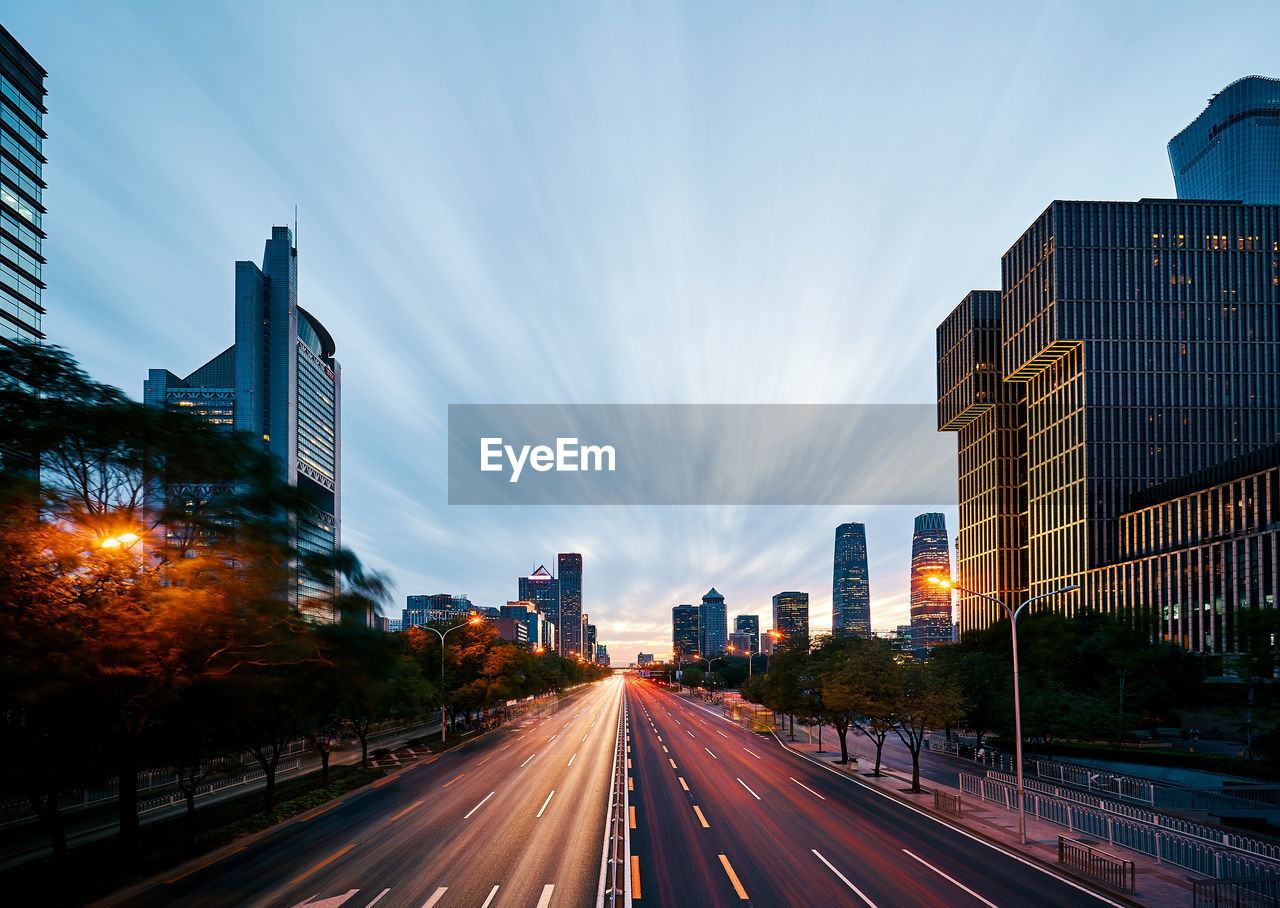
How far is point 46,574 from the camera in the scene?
50.6 feet

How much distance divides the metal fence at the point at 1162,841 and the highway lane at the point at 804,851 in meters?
4.31

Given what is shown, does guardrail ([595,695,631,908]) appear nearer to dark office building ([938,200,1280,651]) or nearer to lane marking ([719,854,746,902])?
lane marking ([719,854,746,902])

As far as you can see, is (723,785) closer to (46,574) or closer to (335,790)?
(335,790)

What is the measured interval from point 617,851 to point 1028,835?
15.2 m

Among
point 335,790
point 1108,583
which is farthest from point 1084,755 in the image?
point 1108,583

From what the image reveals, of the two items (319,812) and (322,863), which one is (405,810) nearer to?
(319,812)

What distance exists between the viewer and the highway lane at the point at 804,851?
19.2m

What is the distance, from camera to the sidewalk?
64.1 ft

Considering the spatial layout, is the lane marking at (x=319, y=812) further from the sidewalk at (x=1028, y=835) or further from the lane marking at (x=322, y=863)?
the sidewalk at (x=1028, y=835)

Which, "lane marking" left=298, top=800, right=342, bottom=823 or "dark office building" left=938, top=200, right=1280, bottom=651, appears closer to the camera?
"lane marking" left=298, top=800, right=342, bottom=823

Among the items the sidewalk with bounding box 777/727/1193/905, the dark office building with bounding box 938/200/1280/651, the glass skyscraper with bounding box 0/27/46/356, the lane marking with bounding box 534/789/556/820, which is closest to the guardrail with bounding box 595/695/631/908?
the lane marking with bounding box 534/789/556/820

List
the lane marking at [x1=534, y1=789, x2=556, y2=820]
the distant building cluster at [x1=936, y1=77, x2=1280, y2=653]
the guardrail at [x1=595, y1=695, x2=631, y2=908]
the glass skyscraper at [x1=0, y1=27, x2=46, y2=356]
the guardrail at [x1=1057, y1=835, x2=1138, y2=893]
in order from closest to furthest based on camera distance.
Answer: the guardrail at [x1=595, y1=695, x2=631, y2=908] < the guardrail at [x1=1057, y1=835, x2=1138, y2=893] < the lane marking at [x1=534, y1=789, x2=556, y2=820] < the glass skyscraper at [x1=0, y1=27, x2=46, y2=356] < the distant building cluster at [x1=936, y1=77, x2=1280, y2=653]

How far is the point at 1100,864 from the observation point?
841 inches

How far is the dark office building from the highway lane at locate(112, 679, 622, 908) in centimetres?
10225
